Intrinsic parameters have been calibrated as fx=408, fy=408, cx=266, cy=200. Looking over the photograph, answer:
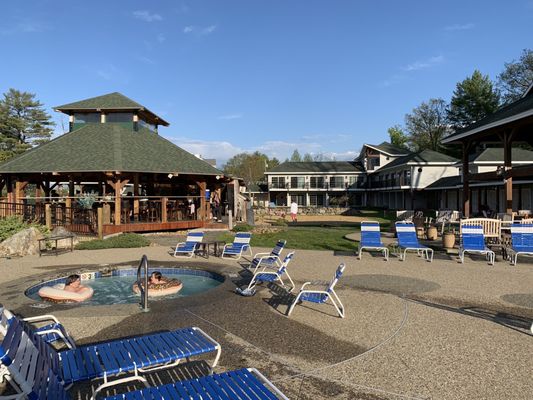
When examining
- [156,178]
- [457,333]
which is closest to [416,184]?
[156,178]

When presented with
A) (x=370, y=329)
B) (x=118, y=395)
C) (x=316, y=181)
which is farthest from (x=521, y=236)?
(x=316, y=181)

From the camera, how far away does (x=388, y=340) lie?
559 centimetres

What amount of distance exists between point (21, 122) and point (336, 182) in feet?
152

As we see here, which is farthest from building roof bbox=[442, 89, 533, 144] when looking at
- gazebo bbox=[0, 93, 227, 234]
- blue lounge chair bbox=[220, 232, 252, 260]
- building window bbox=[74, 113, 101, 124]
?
building window bbox=[74, 113, 101, 124]

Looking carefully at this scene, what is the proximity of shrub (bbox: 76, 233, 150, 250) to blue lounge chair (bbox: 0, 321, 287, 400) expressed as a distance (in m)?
13.7

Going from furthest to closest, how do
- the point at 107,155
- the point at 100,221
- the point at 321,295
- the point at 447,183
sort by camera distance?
the point at 447,183 → the point at 107,155 → the point at 100,221 → the point at 321,295

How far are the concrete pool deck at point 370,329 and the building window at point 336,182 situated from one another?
50.4 metres

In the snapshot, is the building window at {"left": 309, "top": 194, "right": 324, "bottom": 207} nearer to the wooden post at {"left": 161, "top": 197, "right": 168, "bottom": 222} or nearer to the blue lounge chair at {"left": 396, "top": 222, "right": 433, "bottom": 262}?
the wooden post at {"left": 161, "top": 197, "right": 168, "bottom": 222}

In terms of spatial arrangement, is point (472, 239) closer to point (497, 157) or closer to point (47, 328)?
point (47, 328)

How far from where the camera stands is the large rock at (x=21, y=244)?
1387 centimetres

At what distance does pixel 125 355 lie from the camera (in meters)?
3.95

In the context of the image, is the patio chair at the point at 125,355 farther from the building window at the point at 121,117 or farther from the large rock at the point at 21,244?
the building window at the point at 121,117

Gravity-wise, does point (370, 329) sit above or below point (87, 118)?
below

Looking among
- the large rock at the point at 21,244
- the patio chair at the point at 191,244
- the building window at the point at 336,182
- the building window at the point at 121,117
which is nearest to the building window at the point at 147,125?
the building window at the point at 121,117
